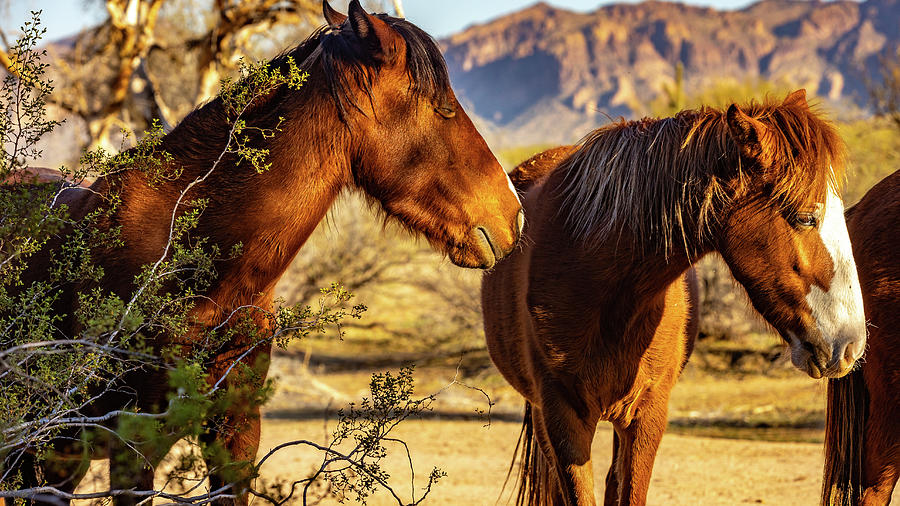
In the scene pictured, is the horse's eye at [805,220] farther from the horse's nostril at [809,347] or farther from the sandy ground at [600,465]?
the sandy ground at [600,465]

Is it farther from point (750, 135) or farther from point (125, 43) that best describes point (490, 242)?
point (125, 43)

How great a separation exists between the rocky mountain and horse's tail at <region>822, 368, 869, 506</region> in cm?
10862

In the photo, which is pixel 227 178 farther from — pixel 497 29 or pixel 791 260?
pixel 497 29

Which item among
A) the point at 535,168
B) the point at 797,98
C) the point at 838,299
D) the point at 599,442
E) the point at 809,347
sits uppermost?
the point at 535,168

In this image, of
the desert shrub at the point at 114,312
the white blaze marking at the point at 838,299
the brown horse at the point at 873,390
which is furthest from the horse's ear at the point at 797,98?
the desert shrub at the point at 114,312

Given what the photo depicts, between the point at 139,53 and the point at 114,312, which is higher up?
the point at 139,53

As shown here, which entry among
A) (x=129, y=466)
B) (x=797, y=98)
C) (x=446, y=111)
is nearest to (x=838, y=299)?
(x=797, y=98)

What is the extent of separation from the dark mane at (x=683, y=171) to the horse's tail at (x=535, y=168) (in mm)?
1164

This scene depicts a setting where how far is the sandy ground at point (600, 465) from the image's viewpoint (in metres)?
5.77

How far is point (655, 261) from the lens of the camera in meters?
2.97

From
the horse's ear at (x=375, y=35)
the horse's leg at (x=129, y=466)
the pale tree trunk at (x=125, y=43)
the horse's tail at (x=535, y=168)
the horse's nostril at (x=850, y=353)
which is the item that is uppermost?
the pale tree trunk at (x=125, y=43)

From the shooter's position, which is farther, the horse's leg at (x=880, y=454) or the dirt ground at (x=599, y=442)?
the dirt ground at (x=599, y=442)

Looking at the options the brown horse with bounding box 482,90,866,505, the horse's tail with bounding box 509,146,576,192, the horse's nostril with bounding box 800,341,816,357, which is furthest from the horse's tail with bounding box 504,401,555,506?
the horse's nostril with bounding box 800,341,816,357

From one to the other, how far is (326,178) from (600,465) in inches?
207
